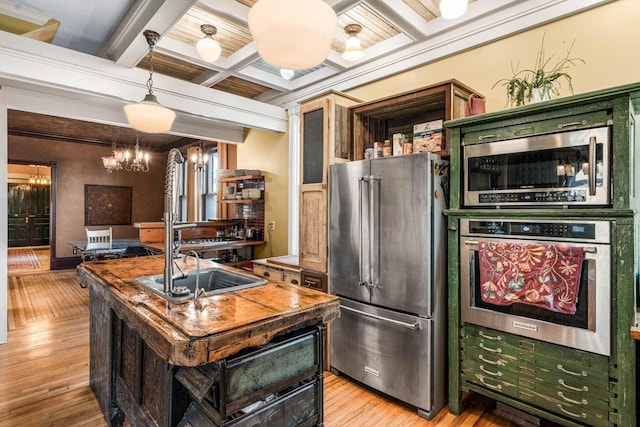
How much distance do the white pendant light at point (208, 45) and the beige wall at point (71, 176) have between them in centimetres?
→ 675

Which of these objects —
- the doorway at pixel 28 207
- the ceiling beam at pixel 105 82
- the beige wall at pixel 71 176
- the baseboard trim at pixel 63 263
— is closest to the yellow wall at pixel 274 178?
the ceiling beam at pixel 105 82

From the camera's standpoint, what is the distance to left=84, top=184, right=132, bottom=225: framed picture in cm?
824

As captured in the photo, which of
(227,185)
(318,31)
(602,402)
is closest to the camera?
(318,31)

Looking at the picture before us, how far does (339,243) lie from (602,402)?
1.87 meters

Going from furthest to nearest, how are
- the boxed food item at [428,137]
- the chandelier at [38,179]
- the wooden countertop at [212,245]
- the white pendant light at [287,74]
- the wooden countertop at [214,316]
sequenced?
1. the chandelier at [38,179]
2. the wooden countertop at [212,245]
3. the white pendant light at [287,74]
4. the boxed food item at [428,137]
5. the wooden countertop at [214,316]

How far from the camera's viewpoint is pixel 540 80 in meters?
2.15

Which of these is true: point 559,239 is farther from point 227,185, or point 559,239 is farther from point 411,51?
point 227,185

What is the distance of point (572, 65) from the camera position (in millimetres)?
2414

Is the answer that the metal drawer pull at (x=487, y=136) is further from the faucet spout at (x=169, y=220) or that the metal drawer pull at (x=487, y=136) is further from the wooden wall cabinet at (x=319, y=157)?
the faucet spout at (x=169, y=220)

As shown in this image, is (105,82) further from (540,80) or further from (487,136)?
(540,80)

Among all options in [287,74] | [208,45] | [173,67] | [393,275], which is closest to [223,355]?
[393,275]

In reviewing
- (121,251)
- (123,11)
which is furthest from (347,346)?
(121,251)

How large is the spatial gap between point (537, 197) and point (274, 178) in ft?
12.2

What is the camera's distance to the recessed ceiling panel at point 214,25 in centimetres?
287
